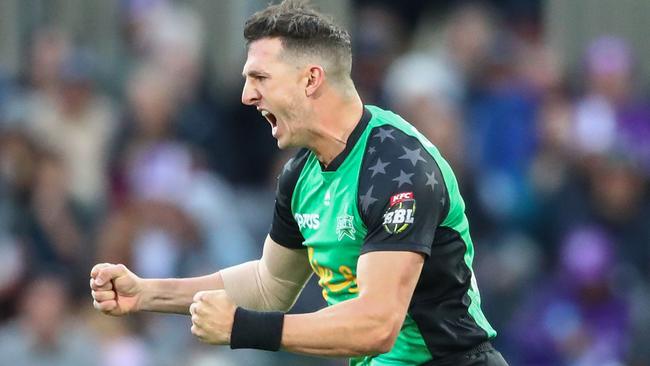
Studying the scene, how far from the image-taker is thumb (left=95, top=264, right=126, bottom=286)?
219 inches

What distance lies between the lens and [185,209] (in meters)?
10.3

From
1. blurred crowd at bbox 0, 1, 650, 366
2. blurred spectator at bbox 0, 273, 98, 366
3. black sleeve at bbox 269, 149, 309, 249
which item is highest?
black sleeve at bbox 269, 149, 309, 249

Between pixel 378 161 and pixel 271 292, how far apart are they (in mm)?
992

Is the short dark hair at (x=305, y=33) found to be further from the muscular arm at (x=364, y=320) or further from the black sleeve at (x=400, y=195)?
the muscular arm at (x=364, y=320)

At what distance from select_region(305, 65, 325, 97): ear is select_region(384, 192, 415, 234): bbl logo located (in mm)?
546

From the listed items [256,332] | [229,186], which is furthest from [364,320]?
[229,186]

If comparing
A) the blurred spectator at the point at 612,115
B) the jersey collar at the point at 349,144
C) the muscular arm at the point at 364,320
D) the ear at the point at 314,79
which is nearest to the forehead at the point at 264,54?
the ear at the point at 314,79

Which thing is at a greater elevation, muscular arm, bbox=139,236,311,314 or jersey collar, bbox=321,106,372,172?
jersey collar, bbox=321,106,372,172

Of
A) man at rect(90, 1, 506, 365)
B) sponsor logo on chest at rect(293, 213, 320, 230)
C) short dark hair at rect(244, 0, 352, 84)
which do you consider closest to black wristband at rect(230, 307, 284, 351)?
man at rect(90, 1, 506, 365)

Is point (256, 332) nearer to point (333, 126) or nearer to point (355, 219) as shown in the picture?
point (355, 219)

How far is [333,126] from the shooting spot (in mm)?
5449

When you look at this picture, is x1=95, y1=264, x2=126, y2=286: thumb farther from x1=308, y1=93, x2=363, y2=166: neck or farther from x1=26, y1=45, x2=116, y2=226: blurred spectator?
x1=26, y1=45, x2=116, y2=226: blurred spectator

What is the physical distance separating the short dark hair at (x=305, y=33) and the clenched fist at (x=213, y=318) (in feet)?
3.29

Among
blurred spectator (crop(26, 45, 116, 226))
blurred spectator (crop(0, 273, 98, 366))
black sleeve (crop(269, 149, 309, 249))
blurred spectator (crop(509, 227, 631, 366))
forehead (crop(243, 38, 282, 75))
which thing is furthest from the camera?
blurred spectator (crop(26, 45, 116, 226))
